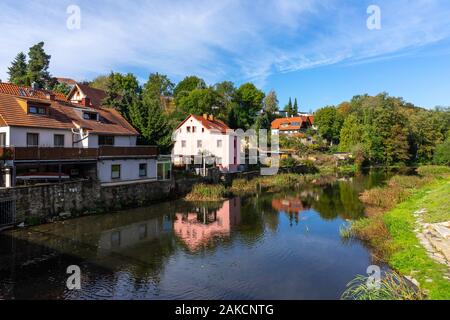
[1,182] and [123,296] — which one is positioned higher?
[1,182]

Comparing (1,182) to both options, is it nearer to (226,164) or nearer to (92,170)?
(92,170)

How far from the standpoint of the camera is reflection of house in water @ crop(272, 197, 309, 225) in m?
30.5

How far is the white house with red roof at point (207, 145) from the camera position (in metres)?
49.7

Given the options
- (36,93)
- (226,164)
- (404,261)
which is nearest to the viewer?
(404,261)

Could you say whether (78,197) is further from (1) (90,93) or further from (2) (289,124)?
(2) (289,124)

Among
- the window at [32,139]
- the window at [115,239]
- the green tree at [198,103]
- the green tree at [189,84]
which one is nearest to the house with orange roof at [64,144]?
the window at [32,139]

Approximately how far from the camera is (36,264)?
55.3ft

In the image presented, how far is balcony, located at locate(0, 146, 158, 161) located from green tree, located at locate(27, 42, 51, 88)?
3680 cm

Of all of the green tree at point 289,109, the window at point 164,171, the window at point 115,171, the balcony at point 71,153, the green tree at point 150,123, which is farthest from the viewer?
the green tree at point 289,109

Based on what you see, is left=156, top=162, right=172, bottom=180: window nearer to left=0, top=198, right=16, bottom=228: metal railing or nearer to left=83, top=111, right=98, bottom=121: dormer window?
left=83, top=111, right=98, bottom=121: dormer window

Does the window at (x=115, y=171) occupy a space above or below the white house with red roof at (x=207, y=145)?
below

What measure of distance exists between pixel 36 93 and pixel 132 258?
25004 mm

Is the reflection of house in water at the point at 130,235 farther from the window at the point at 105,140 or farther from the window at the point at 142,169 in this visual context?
the window at the point at 105,140
